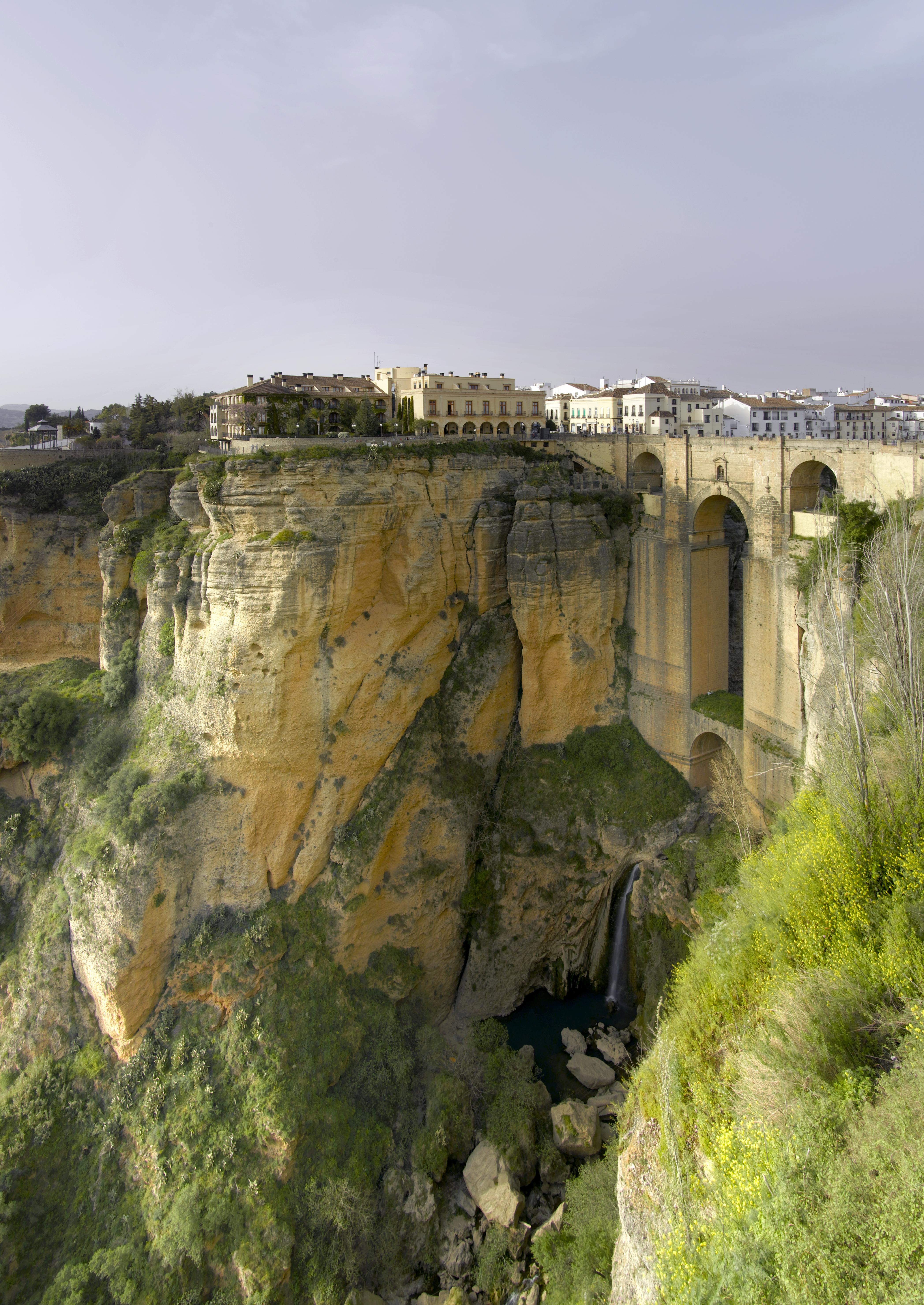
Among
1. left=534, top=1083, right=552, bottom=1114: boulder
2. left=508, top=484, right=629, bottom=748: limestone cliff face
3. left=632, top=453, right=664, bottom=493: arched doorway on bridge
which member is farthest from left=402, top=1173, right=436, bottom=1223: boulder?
left=632, top=453, right=664, bottom=493: arched doorway on bridge

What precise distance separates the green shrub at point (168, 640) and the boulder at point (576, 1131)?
14576 mm

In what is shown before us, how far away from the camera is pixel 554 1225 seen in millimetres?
16094

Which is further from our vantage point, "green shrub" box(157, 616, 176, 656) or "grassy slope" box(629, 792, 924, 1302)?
"green shrub" box(157, 616, 176, 656)

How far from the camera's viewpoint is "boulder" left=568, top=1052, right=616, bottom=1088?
1972 cm

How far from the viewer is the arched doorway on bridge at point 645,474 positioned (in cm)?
2728

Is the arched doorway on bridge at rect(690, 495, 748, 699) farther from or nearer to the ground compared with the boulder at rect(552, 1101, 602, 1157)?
farther from the ground

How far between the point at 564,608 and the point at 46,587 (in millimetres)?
16290

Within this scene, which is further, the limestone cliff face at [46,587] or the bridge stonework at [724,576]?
the limestone cliff face at [46,587]

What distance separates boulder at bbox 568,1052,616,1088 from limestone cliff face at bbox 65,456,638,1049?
2657 mm

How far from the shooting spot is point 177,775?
19422 millimetres

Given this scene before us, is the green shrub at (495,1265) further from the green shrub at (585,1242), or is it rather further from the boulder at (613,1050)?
the boulder at (613,1050)

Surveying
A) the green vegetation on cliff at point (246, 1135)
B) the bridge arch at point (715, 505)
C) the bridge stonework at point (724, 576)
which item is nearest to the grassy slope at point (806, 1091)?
the green vegetation on cliff at point (246, 1135)

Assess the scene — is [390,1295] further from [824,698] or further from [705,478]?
[705,478]

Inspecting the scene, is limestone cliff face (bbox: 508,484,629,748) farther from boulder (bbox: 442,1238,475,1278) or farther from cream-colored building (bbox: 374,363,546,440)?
boulder (bbox: 442,1238,475,1278)
